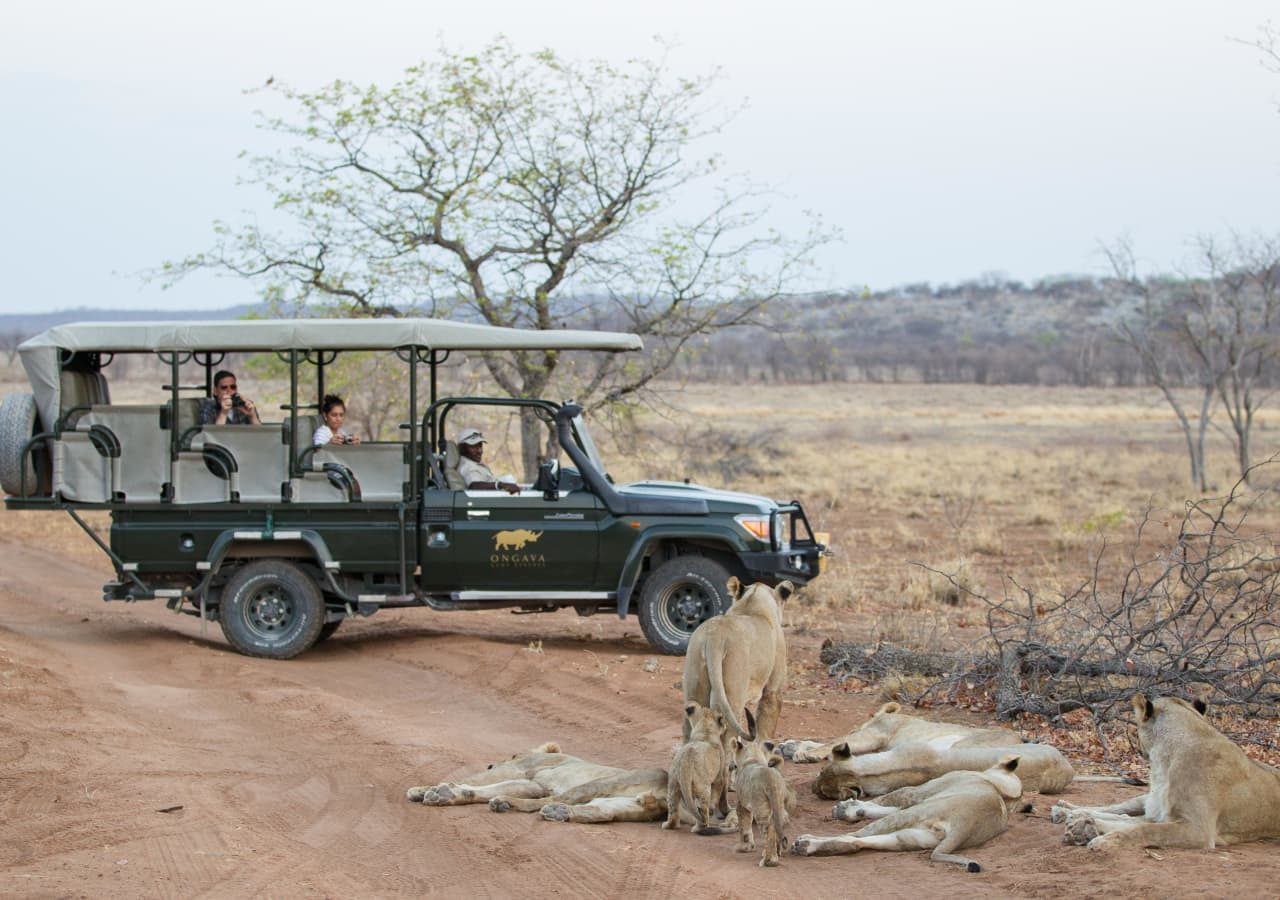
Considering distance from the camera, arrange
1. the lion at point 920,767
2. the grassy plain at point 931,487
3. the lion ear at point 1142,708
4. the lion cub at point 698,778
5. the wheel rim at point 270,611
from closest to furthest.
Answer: the lion ear at point 1142,708 → the lion cub at point 698,778 → the lion at point 920,767 → the wheel rim at point 270,611 → the grassy plain at point 931,487

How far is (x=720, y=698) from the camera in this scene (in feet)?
24.7

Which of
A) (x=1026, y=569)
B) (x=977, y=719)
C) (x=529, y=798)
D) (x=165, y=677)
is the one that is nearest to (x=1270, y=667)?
(x=977, y=719)

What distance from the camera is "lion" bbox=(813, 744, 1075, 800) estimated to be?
738cm

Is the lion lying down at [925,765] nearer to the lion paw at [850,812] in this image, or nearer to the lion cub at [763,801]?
the lion paw at [850,812]

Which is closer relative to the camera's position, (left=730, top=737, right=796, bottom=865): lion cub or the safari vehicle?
(left=730, top=737, right=796, bottom=865): lion cub

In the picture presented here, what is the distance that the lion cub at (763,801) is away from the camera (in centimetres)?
630

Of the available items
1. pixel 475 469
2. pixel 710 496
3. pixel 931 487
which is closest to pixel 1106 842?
pixel 710 496

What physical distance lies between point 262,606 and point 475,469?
2.05m

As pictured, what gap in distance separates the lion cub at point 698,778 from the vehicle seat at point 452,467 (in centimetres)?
544

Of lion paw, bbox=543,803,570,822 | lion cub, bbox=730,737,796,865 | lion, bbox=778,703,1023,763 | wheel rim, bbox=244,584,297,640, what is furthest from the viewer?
wheel rim, bbox=244,584,297,640

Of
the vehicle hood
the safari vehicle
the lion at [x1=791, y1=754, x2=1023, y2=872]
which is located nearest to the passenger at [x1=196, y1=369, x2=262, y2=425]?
the safari vehicle


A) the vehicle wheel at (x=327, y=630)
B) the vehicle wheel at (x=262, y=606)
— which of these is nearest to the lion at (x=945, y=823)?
the vehicle wheel at (x=262, y=606)

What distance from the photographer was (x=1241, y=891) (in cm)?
565

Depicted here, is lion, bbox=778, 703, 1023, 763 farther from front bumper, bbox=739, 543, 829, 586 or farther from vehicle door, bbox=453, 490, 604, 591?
vehicle door, bbox=453, 490, 604, 591
